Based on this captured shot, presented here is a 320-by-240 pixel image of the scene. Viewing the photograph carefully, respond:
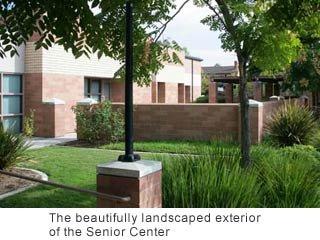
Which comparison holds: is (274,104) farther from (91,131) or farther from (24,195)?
(24,195)

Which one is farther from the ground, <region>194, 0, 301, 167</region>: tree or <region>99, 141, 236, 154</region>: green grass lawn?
<region>194, 0, 301, 167</region>: tree

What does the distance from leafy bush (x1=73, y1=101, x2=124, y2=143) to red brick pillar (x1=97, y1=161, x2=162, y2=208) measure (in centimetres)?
→ 1106

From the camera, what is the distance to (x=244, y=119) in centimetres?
809

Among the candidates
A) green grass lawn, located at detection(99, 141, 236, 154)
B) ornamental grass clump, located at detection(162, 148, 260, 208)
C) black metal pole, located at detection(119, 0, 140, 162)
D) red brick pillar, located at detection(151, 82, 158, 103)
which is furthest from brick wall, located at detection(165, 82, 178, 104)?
black metal pole, located at detection(119, 0, 140, 162)

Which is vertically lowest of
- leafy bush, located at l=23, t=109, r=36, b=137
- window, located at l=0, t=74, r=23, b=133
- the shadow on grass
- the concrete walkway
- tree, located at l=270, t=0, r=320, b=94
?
the shadow on grass

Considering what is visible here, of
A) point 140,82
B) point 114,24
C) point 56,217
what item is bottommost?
point 56,217

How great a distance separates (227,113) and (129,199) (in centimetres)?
1194

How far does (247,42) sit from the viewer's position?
315 inches

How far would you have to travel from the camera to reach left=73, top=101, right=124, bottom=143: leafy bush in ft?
51.4

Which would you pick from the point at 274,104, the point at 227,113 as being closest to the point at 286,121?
the point at 227,113

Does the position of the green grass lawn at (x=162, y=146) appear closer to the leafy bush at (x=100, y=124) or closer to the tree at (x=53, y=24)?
the leafy bush at (x=100, y=124)

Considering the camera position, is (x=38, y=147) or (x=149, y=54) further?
(x=38, y=147)

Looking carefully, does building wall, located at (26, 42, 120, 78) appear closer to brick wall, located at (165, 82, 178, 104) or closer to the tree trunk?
the tree trunk

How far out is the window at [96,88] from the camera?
2244cm
